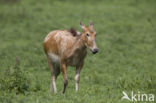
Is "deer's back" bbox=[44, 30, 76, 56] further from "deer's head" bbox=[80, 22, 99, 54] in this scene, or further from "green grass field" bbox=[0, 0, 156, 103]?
"green grass field" bbox=[0, 0, 156, 103]

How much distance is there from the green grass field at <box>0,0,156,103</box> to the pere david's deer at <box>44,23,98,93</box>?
0.73 meters

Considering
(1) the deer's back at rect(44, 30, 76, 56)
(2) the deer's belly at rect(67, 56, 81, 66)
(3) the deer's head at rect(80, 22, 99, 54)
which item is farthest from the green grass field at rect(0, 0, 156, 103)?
(3) the deer's head at rect(80, 22, 99, 54)

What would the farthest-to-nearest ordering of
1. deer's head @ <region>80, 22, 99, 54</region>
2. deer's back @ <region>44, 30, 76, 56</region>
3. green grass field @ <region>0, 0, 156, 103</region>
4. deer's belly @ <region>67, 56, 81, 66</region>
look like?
deer's back @ <region>44, 30, 76, 56</region> < deer's belly @ <region>67, 56, 81, 66</region> < green grass field @ <region>0, 0, 156, 103</region> < deer's head @ <region>80, 22, 99, 54</region>

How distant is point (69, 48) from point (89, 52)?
7265 mm

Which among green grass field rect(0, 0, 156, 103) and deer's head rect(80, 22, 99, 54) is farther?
green grass field rect(0, 0, 156, 103)

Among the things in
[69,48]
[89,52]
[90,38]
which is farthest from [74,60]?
[89,52]

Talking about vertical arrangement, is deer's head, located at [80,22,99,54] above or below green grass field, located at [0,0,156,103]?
above

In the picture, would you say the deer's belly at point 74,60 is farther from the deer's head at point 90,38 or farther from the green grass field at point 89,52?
the green grass field at point 89,52

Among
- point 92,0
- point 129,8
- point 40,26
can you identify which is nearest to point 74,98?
point 40,26

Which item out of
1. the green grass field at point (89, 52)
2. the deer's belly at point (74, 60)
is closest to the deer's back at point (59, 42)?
the deer's belly at point (74, 60)

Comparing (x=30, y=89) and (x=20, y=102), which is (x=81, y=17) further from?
(x=20, y=102)

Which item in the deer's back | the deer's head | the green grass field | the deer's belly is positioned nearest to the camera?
the deer's head

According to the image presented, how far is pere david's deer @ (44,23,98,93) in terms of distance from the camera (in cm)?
1065

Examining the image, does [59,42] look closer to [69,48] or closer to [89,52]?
[69,48]
